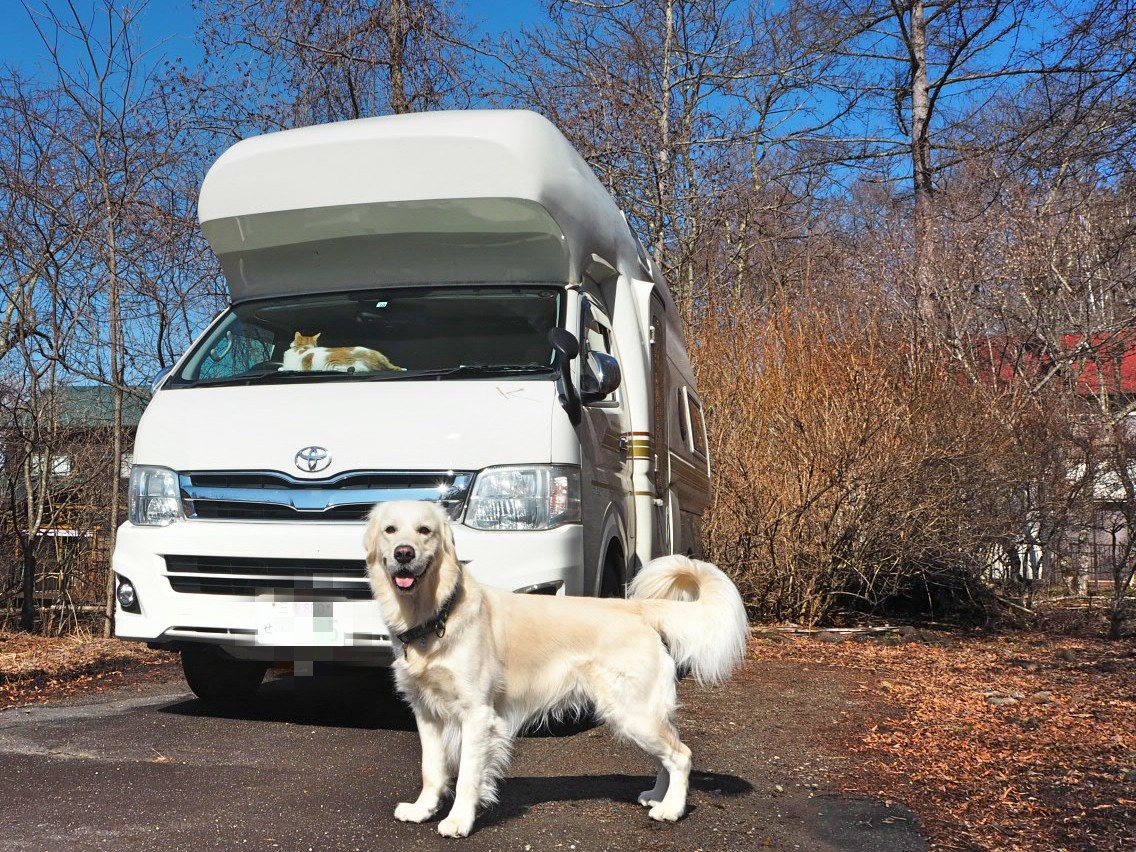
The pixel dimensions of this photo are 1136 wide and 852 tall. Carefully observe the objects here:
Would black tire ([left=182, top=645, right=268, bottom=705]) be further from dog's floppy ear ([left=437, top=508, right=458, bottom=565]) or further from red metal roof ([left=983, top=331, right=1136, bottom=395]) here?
red metal roof ([left=983, top=331, right=1136, bottom=395])

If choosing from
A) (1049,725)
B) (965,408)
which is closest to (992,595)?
(965,408)

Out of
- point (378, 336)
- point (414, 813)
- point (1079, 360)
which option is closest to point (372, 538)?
point (414, 813)

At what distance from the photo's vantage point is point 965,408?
11711mm

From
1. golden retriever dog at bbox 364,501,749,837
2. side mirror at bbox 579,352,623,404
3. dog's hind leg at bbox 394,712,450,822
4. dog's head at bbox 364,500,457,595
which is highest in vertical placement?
side mirror at bbox 579,352,623,404

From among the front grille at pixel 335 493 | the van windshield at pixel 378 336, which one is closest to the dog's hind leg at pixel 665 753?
the front grille at pixel 335 493

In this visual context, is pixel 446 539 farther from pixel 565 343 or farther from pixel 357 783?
pixel 565 343

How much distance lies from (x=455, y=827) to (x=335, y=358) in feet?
9.88

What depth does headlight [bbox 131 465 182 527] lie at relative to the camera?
214 inches

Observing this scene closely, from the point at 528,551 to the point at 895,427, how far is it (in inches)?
285

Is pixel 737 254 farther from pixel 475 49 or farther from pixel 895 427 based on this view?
pixel 895 427

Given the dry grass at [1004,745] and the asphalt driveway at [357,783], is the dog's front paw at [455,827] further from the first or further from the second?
the dry grass at [1004,745]

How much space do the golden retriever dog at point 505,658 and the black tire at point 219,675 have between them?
227 centimetres

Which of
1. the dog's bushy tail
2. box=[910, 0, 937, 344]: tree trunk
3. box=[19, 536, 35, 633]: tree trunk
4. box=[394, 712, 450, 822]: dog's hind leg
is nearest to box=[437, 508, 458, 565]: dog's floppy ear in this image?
box=[394, 712, 450, 822]: dog's hind leg

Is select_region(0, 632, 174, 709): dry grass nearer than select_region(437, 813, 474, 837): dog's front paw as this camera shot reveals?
No
